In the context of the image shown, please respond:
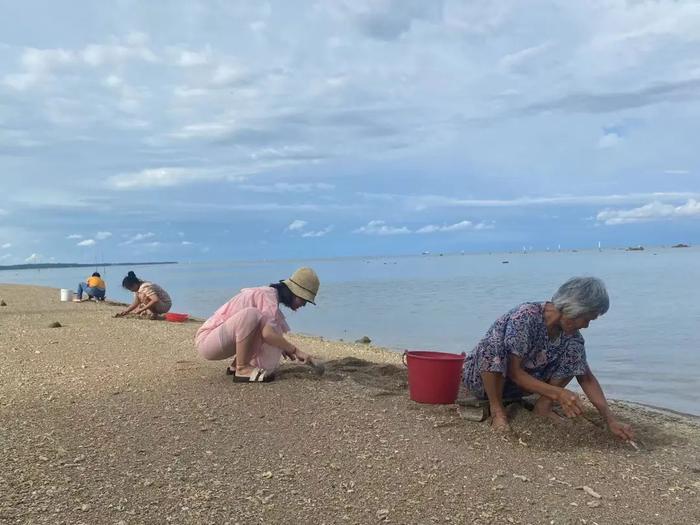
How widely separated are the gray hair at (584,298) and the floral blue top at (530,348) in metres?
0.26

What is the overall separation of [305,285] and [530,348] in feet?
6.74

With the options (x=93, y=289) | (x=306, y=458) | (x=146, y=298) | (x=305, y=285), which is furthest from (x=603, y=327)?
(x=93, y=289)

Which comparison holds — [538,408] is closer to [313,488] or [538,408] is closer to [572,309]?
[572,309]

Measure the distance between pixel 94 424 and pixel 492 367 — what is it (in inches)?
111

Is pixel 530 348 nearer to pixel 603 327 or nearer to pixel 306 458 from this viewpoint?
pixel 306 458

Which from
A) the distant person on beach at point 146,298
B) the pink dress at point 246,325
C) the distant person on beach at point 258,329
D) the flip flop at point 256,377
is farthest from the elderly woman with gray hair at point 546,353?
the distant person on beach at point 146,298

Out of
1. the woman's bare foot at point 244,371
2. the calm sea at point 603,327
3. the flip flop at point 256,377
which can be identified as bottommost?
the calm sea at point 603,327

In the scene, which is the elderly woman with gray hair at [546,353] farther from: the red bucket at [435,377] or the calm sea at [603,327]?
the calm sea at [603,327]

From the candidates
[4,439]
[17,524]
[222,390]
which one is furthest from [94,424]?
[17,524]

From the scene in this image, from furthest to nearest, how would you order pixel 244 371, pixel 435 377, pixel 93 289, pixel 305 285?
pixel 93 289 < pixel 244 371 < pixel 305 285 < pixel 435 377

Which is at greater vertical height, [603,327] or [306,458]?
[306,458]

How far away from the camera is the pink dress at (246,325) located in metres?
5.51

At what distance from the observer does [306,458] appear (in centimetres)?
375

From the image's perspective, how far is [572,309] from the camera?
158 inches
